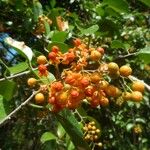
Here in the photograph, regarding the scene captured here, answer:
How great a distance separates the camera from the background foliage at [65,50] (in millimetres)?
2014

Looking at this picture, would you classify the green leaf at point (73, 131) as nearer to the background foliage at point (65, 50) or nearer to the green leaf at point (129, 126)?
the background foliage at point (65, 50)

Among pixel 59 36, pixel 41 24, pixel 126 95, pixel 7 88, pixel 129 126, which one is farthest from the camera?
pixel 129 126

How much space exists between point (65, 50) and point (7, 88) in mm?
265

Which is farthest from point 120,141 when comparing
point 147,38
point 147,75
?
point 147,38

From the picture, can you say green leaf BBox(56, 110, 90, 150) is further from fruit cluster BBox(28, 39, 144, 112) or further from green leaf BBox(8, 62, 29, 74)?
green leaf BBox(8, 62, 29, 74)

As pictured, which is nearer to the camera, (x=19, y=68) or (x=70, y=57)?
(x=70, y=57)

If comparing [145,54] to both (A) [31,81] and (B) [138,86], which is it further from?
(A) [31,81]

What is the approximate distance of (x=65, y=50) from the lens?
5.81 feet

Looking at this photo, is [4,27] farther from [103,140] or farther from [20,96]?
[103,140]

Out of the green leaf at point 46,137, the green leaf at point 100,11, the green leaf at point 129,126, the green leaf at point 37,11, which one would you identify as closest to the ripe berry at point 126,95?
the green leaf at point 46,137

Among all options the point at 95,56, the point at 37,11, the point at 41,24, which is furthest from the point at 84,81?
the point at 37,11

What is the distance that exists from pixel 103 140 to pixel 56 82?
3.89 metres

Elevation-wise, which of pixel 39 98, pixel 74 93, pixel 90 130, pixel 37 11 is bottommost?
pixel 37 11

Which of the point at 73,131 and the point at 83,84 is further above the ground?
the point at 83,84
